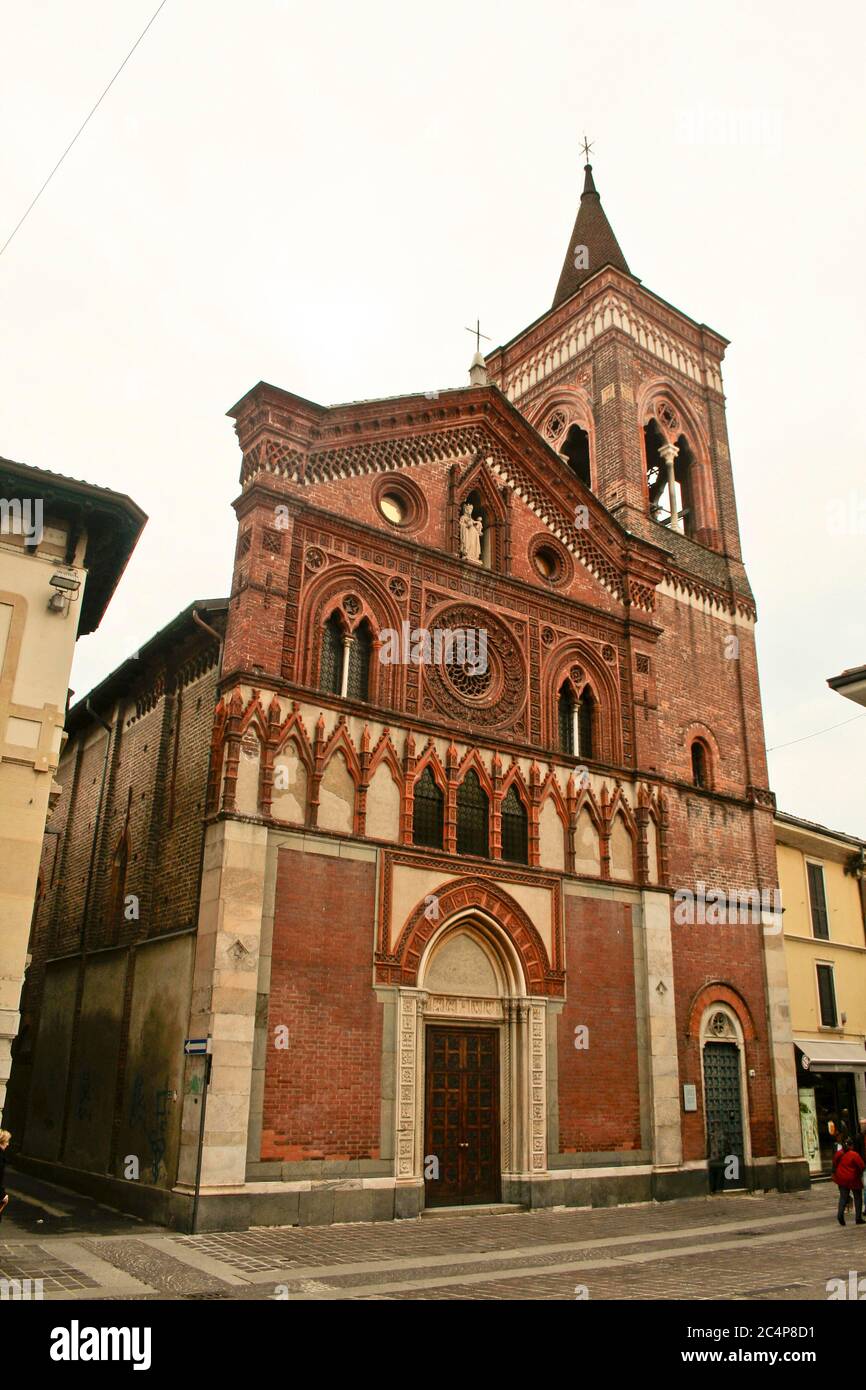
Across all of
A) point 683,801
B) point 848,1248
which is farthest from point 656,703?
point 848,1248

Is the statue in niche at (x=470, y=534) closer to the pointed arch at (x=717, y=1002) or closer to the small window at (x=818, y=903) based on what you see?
the pointed arch at (x=717, y=1002)

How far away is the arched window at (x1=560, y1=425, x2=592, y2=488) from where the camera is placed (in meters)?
29.5

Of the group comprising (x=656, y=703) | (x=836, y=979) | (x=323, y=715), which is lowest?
(x=836, y=979)

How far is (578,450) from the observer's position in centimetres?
2980

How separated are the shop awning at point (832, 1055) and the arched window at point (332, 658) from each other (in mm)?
15964

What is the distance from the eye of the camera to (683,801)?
23.8m

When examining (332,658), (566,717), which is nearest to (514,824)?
(566,717)

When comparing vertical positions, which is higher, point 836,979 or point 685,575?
point 685,575

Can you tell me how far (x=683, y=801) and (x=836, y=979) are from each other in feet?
29.8

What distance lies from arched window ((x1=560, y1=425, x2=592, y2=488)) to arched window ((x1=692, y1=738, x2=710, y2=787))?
28.3 feet

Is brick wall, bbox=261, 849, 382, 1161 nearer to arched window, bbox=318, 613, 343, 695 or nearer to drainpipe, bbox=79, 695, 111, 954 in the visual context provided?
arched window, bbox=318, 613, 343, 695

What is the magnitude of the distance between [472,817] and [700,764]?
26.1ft

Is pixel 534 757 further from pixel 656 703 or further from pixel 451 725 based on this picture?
pixel 656 703

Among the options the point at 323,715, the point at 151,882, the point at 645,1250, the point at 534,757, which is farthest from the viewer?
the point at 534,757
